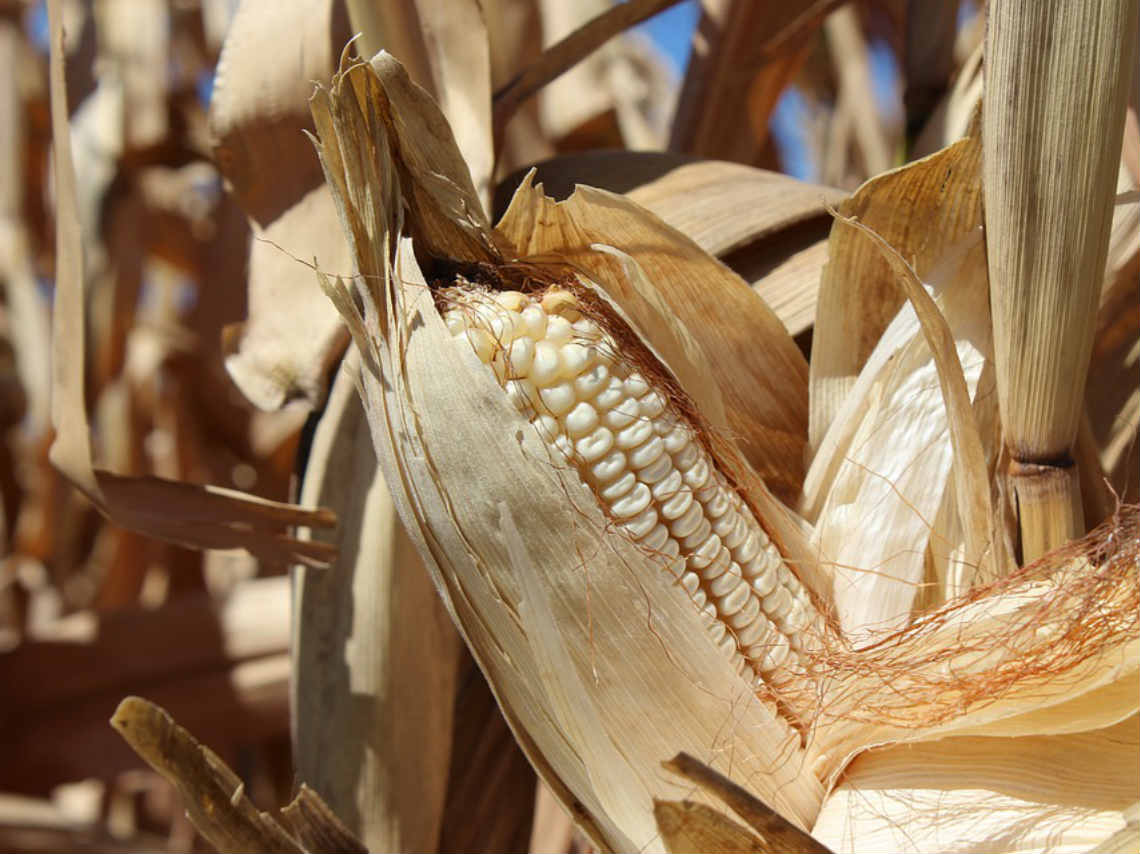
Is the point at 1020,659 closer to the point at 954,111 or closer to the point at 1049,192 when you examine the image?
the point at 1049,192

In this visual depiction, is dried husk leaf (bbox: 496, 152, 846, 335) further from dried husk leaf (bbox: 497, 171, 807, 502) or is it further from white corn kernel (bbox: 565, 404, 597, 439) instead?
white corn kernel (bbox: 565, 404, 597, 439)

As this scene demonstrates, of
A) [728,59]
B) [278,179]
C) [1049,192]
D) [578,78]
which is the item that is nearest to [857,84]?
[578,78]

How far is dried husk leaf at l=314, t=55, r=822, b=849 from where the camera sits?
1.36 ft

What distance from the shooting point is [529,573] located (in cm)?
42

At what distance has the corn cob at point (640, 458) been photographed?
433 millimetres

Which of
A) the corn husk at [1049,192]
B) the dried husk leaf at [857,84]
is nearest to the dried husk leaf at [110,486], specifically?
the corn husk at [1049,192]

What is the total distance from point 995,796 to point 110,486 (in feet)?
1.60

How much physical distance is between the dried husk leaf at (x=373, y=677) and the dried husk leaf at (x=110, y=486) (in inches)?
1.5

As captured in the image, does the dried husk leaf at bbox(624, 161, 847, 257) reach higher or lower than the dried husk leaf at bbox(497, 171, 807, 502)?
higher

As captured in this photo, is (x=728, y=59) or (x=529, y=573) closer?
(x=529, y=573)

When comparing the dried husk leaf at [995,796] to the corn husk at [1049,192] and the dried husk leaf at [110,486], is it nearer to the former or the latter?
the corn husk at [1049,192]

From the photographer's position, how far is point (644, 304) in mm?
496

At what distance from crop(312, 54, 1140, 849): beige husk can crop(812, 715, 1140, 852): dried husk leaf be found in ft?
0.05

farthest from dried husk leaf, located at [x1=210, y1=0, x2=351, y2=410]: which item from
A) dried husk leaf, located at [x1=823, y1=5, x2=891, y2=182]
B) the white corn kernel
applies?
dried husk leaf, located at [x1=823, y1=5, x2=891, y2=182]
